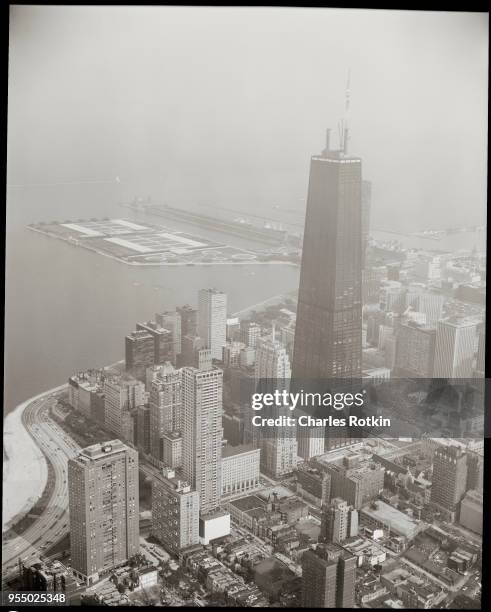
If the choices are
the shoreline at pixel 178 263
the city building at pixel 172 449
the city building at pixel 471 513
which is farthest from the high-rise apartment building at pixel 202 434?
the city building at pixel 471 513

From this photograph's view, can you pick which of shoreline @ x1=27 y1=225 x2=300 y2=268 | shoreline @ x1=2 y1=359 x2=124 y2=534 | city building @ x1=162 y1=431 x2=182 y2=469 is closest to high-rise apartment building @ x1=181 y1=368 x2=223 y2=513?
city building @ x1=162 y1=431 x2=182 y2=469

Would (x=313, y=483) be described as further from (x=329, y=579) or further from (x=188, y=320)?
(x=188, y=320)

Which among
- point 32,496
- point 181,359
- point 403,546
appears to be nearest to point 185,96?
point 181,359

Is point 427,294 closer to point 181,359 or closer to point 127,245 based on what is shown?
point 181,359

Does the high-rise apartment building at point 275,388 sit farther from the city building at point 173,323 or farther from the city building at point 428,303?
the city building at point 428,303

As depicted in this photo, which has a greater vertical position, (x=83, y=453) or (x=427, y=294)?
(x=427, y=294)

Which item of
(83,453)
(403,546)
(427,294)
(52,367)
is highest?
(427,294)
